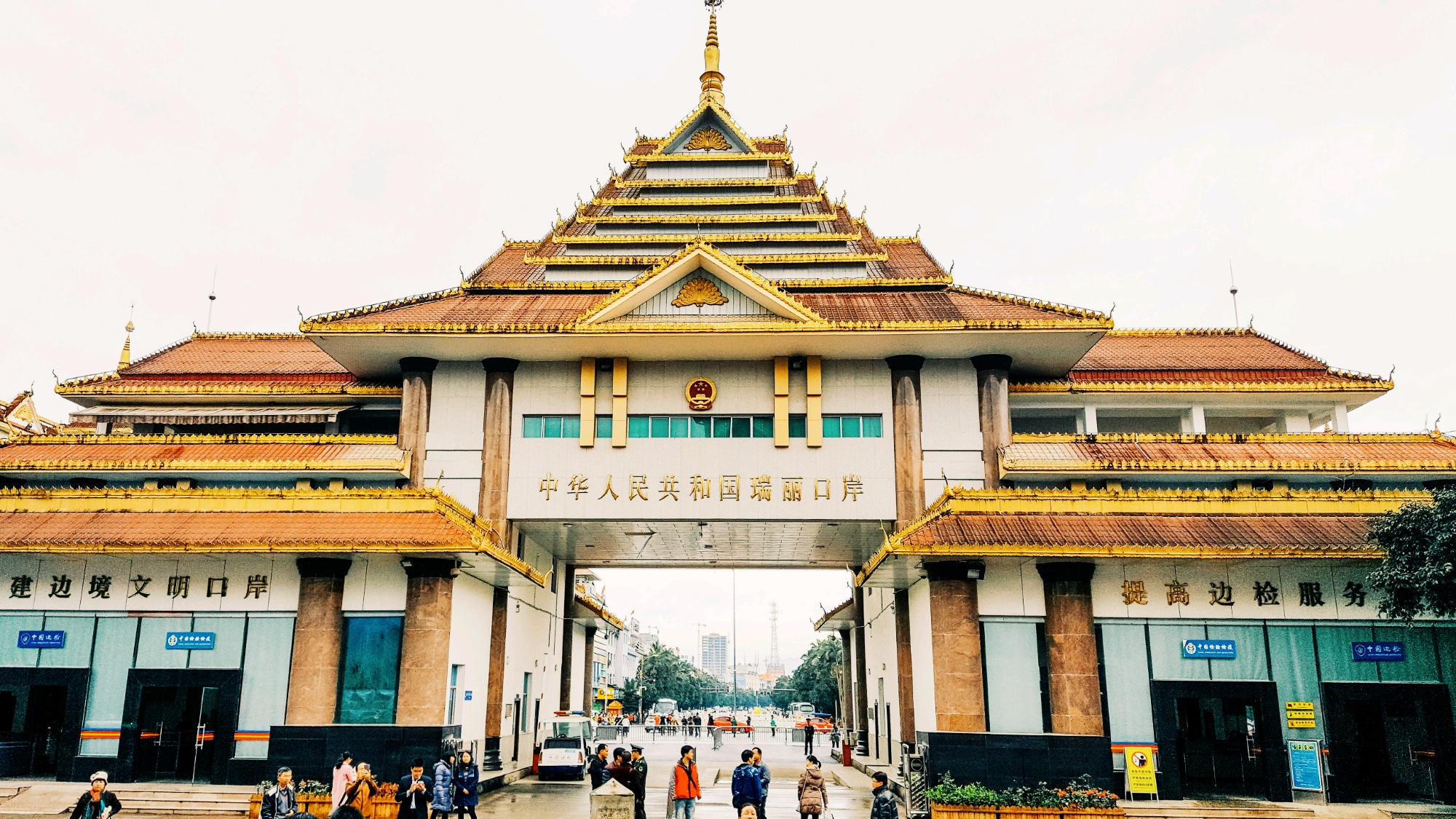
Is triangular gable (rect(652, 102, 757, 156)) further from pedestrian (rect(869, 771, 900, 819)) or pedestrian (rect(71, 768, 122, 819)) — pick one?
pedestrian (rect(71, 768, 122, 819))

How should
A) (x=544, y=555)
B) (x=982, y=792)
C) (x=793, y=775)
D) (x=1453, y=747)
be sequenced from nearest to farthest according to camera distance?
(x=982, y=792) < (x=1453, y=747) < (x=793, y=775) < (x=544, y=555)

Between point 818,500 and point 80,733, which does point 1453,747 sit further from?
point 80,733

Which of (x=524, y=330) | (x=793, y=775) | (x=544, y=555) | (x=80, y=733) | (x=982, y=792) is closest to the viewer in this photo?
(x=982, y=792)

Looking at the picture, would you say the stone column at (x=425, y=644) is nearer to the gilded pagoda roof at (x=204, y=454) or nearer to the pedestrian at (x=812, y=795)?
the gilded pagoda roof at (x=204, y=454)

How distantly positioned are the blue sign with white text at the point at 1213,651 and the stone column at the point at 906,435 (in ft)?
24.5

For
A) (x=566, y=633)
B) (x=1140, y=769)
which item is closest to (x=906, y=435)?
(x=1140, y=769)

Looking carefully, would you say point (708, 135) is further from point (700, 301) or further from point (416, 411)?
point (416, 411)

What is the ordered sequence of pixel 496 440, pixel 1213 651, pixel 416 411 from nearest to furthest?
pixel 1213 651
pixel 496 440
pixel 416 411

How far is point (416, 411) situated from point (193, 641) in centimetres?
841

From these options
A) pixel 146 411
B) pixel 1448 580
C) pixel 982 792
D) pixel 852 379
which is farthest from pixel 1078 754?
pixel 146 411

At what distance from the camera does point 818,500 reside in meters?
27.7

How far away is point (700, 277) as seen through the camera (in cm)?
2867

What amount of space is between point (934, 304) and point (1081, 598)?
31.5 ft

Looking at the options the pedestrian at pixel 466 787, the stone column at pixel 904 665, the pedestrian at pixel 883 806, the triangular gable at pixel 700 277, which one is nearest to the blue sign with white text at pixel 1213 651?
the stone column at pixel 904 665
